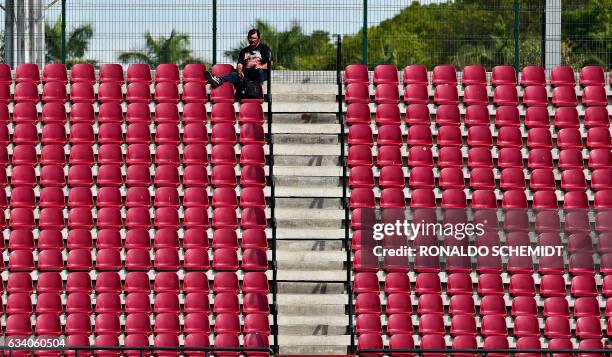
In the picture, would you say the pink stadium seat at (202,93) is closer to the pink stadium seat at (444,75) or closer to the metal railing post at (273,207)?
the metal railing post at (273,207)

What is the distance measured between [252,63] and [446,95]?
2.87 metres

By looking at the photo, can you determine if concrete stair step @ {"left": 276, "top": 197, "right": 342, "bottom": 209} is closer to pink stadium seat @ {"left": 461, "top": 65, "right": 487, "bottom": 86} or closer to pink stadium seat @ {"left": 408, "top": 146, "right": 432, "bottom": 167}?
pink stadium seat @ {"left": 408, "top": 146, "right": 432, "bottom": 167}

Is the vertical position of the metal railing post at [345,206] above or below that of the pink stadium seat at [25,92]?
below

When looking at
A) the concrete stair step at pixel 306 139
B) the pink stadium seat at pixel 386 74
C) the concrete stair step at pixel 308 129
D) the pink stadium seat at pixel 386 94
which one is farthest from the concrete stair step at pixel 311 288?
the pink stadium seat at pixel 386 74

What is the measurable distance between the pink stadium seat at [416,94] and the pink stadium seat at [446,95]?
0.53 ft

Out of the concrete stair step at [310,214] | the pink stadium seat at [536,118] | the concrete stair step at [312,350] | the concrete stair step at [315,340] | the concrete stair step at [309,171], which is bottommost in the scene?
the concrete stair step at [312,350]

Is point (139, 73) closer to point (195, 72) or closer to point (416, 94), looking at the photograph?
point (195, 72)

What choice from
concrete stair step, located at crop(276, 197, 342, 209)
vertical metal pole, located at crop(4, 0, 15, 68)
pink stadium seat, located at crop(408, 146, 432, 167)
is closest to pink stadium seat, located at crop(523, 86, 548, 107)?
pink stadium seat, located at crop(408, 146, 432, 167)

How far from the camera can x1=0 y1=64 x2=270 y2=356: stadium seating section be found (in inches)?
757

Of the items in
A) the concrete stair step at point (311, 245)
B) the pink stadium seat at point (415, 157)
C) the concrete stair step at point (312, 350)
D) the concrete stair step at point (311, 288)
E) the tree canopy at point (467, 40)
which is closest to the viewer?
the concrete stair step at point (312, 350)

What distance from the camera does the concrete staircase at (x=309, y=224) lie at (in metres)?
18.9

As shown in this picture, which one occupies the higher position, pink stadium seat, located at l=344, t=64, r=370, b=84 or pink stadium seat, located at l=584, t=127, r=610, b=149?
pink stadium seat, located at l=344, t=64, r=370, b=84

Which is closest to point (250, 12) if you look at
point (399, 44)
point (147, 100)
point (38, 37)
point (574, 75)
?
point (147, 100)

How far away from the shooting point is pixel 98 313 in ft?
63.3
